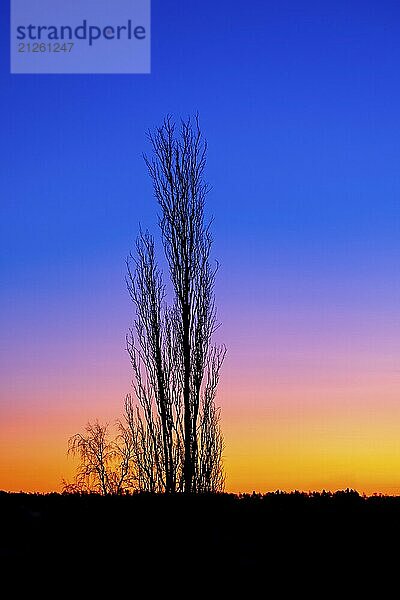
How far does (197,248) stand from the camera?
2200 cm

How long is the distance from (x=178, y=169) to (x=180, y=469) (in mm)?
8238

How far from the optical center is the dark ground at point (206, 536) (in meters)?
9.57

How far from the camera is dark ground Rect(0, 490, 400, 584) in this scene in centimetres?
957

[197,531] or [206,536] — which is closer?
[206,536]

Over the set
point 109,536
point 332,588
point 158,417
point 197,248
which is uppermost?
point 197,248

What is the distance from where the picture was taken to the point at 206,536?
10.1 m

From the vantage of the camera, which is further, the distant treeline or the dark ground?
the distant treeline

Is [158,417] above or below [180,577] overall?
above

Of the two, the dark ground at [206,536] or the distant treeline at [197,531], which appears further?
the distant treeline at [197,531]

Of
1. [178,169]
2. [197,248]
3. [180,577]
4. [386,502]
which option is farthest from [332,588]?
[178,169]

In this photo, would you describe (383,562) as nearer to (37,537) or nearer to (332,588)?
(332,588)

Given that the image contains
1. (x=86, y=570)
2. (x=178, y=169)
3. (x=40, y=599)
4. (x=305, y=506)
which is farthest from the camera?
(x=178, y=169)

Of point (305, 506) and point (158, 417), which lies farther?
point (158, 417)

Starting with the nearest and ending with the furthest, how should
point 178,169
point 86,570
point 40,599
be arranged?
point 40,599 < point 86,570 < point 178,169
